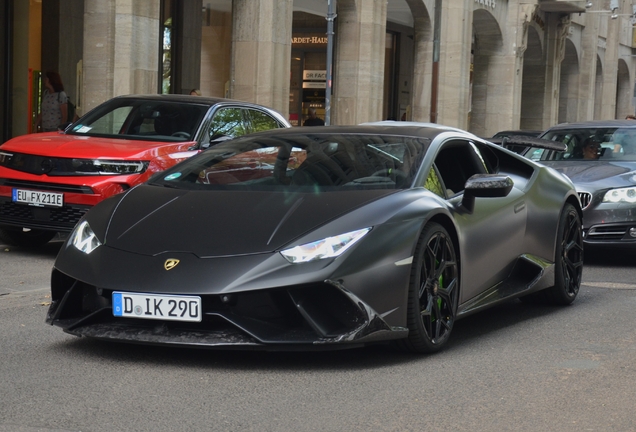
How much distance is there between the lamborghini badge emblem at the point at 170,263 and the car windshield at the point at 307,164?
86 centimetres

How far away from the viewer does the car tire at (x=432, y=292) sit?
557 centimetres

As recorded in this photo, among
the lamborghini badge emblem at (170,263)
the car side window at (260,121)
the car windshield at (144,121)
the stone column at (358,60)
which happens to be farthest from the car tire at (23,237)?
the stone column at (358,60)

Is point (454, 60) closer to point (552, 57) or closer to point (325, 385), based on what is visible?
point (552, 57)

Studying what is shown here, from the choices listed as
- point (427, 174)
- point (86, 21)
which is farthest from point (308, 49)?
point (427, 174)

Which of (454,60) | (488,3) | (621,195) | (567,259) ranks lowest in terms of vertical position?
(567,259)

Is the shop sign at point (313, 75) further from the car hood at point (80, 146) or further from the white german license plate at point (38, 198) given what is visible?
the white german license plate at point (38, 198)

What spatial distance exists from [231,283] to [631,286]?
5130 mm

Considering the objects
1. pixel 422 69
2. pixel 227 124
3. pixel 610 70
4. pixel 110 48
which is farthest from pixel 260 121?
pixel 610 70


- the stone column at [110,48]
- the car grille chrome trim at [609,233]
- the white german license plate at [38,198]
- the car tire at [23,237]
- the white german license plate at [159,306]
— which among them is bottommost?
the car tire at [23,237]

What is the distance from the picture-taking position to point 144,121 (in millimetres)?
11039

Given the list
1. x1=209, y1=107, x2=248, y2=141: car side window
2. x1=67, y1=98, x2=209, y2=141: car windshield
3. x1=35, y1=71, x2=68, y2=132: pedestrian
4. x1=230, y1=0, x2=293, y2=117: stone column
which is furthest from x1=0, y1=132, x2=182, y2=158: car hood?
x1=230, y1=0, x2=293, y2=117: stone column

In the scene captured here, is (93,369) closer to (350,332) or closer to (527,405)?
(350,332)

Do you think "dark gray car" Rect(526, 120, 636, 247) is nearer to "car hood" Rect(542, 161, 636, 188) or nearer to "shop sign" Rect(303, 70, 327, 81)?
"car hood" Rect(542, 161, 636, 188)

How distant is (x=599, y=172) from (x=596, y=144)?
2.97 ft
